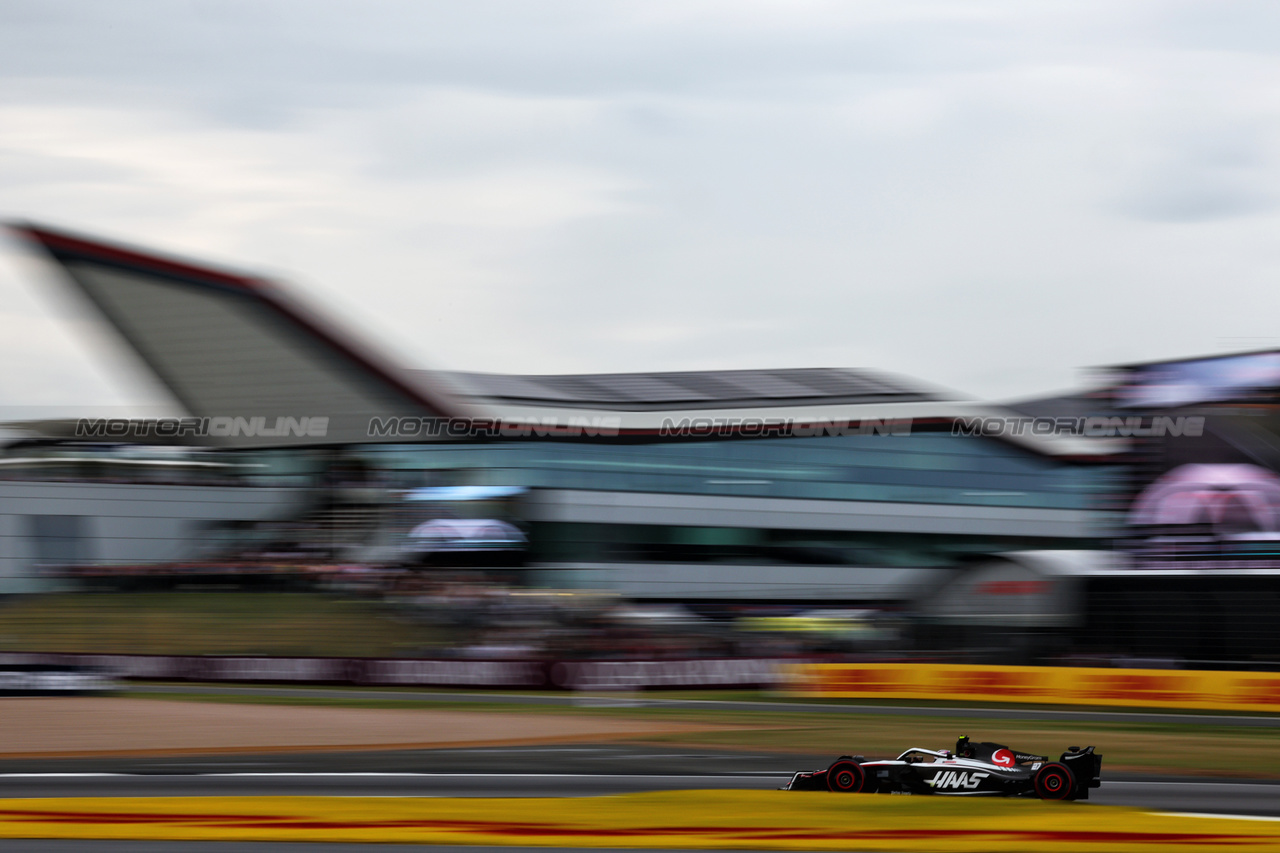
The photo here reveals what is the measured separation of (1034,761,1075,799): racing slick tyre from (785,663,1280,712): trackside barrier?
12.1 meters

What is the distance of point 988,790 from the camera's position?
34.7ft

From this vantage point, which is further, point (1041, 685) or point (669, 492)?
point (669, 492)

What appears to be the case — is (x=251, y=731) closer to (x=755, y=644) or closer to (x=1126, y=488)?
(x=755, y=644)

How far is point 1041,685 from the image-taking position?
2236cm

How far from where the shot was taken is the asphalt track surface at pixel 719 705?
799 inches

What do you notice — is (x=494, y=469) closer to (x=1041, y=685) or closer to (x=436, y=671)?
(x=436, y=671)

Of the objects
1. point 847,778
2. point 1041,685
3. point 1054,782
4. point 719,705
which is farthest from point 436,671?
point 1054,782

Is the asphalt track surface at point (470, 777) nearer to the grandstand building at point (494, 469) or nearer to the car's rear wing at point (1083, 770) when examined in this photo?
the car's rear wing at point (1083, 770)

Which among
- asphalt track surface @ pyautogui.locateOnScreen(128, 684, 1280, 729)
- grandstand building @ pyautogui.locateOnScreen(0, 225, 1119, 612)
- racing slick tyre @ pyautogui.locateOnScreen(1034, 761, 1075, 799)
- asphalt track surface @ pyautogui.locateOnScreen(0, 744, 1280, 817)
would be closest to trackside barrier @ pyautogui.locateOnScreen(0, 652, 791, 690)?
asphalt track surface @ pyautogui.locateOnScreen(128, 684, 1280, 729)

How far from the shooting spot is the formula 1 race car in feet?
34.6

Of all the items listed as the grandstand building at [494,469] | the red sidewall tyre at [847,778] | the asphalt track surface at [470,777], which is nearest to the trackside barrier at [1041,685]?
the asphalt track surface at [470,777]

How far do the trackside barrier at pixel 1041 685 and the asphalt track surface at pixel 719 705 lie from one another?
347 millimetres

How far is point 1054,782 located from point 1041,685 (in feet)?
40.8

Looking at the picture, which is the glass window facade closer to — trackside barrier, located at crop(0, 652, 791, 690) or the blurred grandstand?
the blurred grandstand
